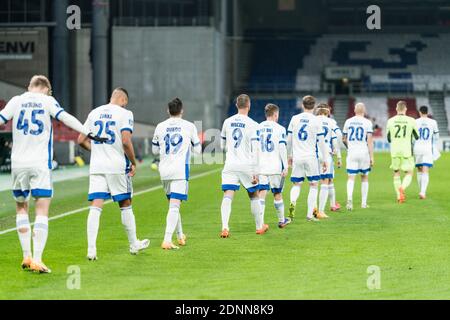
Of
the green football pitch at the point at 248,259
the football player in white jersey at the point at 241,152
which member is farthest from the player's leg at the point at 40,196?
the football player in white jersey at the point at 241,152

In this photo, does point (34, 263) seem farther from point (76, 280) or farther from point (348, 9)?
point (348, 9)

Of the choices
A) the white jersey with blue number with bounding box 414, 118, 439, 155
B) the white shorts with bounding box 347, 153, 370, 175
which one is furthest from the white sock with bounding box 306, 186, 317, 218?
the white jersey with blue number with bounding box 414, 118, 439, 155

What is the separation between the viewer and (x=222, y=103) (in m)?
67.2

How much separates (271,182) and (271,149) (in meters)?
0.59

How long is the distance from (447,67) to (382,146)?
1428 centimetres

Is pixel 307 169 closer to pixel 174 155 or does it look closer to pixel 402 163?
pixel 174 155

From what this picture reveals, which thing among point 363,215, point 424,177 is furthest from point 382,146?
point 363,215

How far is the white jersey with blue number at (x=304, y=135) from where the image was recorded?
18.5 metres

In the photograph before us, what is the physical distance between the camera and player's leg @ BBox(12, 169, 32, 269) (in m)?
12.1

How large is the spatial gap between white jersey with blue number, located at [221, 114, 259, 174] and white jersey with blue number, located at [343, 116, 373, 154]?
619cm

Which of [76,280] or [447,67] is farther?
[447,67]

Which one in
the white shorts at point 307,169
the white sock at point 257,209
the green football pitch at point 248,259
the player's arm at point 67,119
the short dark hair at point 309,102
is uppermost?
the short dark hair at point 309,102

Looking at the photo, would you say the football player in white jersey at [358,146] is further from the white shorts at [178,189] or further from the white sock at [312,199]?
the white shorts at [178,189]

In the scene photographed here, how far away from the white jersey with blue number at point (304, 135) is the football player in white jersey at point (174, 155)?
14.7 ft
